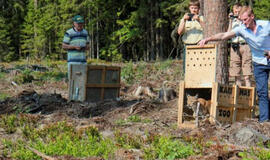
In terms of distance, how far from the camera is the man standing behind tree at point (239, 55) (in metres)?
7.46

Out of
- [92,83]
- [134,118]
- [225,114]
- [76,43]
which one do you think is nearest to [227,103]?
[225,114]

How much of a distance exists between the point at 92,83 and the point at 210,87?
10.9 feet

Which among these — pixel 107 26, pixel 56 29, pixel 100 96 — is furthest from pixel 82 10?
pixel 100 96

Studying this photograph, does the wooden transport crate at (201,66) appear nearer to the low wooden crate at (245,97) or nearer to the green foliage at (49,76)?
the low wooden crate at (245,97)

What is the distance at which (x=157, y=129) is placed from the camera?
18.4 feet

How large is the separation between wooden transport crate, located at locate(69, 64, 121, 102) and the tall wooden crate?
113 inches

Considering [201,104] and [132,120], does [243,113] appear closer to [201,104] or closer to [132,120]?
[201,104]

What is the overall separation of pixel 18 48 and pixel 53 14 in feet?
36.5

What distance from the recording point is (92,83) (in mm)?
8469

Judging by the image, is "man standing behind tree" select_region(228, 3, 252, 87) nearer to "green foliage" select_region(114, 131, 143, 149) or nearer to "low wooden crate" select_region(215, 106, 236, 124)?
"low wooden crate" select_region(215, 106, 236, 124)

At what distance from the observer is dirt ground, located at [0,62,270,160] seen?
15.5ft

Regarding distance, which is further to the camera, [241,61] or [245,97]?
[241,61]

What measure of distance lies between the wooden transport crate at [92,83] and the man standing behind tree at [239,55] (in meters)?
2.52

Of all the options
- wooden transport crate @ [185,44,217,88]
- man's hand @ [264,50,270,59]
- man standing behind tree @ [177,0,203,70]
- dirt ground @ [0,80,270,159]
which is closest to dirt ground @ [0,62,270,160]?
dirt ground @ [0,80,270,159]
